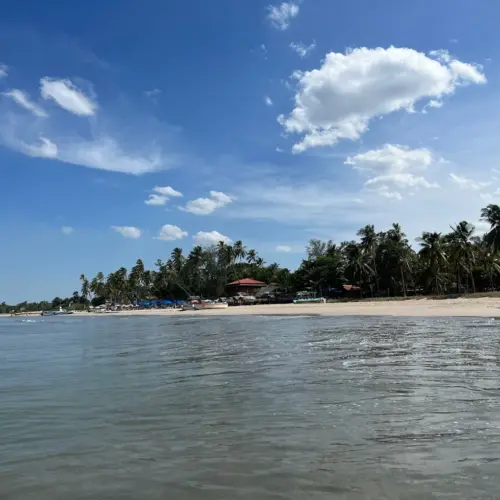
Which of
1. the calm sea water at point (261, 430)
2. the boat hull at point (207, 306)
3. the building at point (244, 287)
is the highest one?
the building at point (244, 287)

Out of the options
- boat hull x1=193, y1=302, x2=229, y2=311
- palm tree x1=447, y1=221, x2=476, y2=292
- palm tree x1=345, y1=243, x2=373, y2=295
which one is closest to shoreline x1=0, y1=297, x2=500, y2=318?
palm tree x1=447, y1=221, x2=476, y2=292

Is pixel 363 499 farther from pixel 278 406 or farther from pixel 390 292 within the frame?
pixel 390 292

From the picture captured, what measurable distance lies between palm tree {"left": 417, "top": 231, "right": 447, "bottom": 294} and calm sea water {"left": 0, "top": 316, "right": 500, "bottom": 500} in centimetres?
6084

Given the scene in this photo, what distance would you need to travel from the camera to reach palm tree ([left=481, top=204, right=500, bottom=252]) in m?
67.2

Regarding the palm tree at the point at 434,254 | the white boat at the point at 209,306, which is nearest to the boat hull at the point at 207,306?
the white boat at the point at 209,306

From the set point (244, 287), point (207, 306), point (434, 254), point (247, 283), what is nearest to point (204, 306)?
point (207, 306)

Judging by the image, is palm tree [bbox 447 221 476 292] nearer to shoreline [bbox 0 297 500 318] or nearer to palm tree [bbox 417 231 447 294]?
palm tree [bbox 417 231 447 294]

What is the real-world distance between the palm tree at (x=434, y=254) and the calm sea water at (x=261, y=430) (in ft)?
200

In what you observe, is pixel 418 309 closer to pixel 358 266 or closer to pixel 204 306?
pixel 358 266

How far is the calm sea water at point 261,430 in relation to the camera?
17.4ft

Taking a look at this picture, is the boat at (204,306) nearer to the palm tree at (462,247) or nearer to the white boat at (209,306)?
the white boat at (209,306)

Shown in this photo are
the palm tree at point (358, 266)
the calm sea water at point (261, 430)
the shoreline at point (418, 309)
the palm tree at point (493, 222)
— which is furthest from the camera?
the palm tree at point (358, 266)

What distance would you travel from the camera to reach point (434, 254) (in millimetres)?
71938

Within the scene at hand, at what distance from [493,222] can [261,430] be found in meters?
69.8
